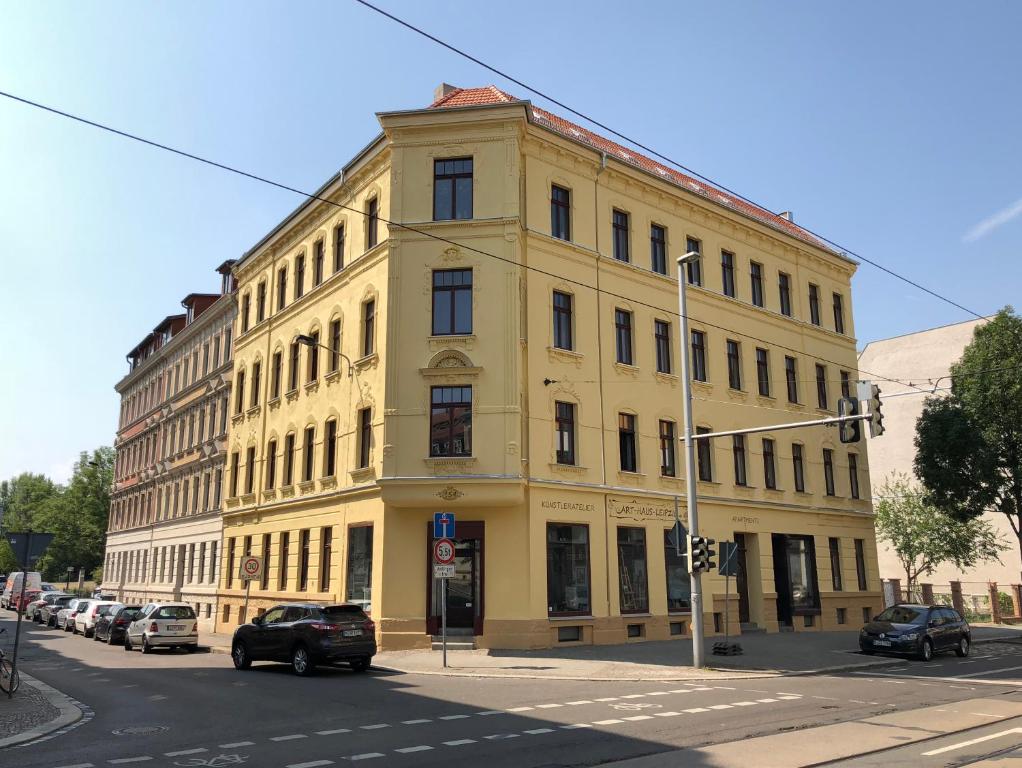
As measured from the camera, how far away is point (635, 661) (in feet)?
66.2

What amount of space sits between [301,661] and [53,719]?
254 inches

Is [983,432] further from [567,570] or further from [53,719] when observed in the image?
[53,719]

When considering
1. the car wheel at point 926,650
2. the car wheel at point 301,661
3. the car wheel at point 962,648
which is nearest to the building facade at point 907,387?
the car wheel at point 962,648

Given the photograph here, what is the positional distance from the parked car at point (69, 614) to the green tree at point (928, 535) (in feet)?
138

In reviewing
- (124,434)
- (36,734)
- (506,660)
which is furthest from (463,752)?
(124,434)

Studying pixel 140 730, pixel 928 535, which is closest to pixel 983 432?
pixel 928 535

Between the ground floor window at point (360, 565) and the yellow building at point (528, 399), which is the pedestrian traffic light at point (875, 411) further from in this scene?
the ground floor window at point (360, 565)

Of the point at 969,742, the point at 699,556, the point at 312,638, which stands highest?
the point at 699,556

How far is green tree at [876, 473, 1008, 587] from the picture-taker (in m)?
44.5

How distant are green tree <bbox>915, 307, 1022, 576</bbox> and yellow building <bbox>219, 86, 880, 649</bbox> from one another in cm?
365

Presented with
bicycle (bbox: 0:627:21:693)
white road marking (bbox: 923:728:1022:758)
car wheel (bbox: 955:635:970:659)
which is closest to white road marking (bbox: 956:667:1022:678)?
car wheel (bbox: 955:635:970:659)

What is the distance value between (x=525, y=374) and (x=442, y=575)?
7.05m

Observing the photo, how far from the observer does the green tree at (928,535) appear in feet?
146

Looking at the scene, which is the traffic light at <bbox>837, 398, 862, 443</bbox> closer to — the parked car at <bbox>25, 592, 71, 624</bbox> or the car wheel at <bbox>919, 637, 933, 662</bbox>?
the car wheel at <bbox>919, 637, 933, 662</bbox>
